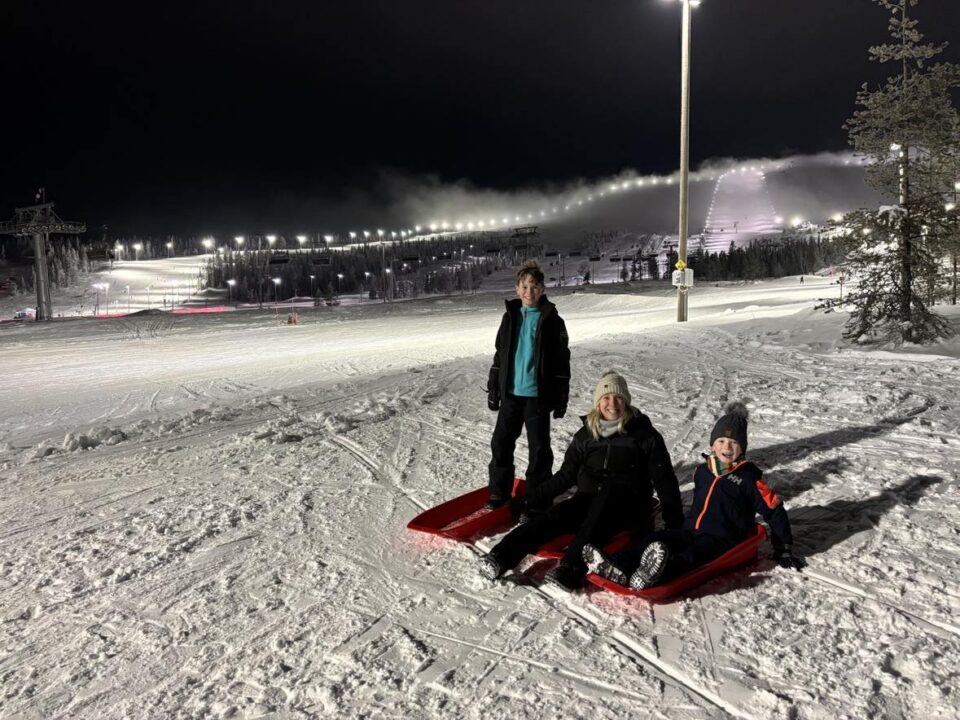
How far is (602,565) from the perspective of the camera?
3.70 meters

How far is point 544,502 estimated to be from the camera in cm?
466

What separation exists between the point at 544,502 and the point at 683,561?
3.99ft

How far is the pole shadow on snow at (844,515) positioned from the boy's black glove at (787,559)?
317 mm

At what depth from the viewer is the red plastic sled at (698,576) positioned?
3.54 metres

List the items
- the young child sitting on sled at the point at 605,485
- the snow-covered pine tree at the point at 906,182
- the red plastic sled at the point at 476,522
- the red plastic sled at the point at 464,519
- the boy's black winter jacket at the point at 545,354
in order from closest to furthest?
the young child sitting on sled at the point at 605,485
the red plastic sled at the point at 476,522
the red plastic sled at the point at 464,519
the boy's black winter jacket at the point at 545,354
the snow-covered pine tree at the point at 906,182

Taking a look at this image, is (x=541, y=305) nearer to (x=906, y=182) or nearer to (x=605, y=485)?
(x=605, y=485)

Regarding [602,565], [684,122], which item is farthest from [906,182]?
[602,565]

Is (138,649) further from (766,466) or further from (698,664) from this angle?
(766,466)

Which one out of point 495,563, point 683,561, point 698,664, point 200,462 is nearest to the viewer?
point 698,664

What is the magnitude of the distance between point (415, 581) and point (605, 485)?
142 cm

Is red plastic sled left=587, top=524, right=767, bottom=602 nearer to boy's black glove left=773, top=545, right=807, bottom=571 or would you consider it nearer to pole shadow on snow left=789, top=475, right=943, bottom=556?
boy's black glove left=773, top=545, right=807, bottom=571

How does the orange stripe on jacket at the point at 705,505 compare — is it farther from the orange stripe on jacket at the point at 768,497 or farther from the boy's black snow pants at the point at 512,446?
the boy's black snow pants at the point at 512,446

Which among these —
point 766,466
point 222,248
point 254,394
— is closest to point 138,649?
point 766,466

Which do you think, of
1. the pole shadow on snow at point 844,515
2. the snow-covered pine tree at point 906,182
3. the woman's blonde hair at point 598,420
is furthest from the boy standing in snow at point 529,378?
the snow-covered pine tree at point 906,182
